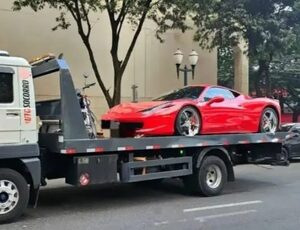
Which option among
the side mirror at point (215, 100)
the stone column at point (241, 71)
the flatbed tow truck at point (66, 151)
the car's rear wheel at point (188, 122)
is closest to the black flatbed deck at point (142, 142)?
the flatbed tow truck at point (66, 151)

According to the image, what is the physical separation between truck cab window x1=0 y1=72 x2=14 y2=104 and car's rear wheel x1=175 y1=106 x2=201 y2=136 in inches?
132

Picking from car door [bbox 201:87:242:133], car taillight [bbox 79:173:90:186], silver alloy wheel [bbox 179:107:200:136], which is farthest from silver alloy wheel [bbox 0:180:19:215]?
car door [bbox 201:87:242:133]

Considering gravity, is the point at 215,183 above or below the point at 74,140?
below

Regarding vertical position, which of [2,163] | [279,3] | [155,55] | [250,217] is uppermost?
[279,3]

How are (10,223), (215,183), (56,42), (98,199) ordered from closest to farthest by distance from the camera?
1. (10,223)
2. (98,199)
3. (215,183)
4. (56,42)

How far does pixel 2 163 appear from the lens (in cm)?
827

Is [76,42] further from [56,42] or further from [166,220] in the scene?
[166,220]

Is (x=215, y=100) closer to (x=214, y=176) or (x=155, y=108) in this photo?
(x=155, y=108)

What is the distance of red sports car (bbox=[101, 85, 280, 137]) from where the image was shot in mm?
10188

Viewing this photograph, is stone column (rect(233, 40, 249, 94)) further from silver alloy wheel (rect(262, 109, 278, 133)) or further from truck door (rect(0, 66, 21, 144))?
truck door (rect(0, 66, 21, 144))

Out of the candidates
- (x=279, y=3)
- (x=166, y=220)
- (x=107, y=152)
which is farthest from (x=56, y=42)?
(x=166, y=220)

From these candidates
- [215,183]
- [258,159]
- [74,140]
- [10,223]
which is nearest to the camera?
[10,223]

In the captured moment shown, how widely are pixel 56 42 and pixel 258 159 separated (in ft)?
39.4

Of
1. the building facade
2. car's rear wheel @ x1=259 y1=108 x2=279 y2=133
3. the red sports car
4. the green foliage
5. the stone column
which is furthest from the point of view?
the green foliage
